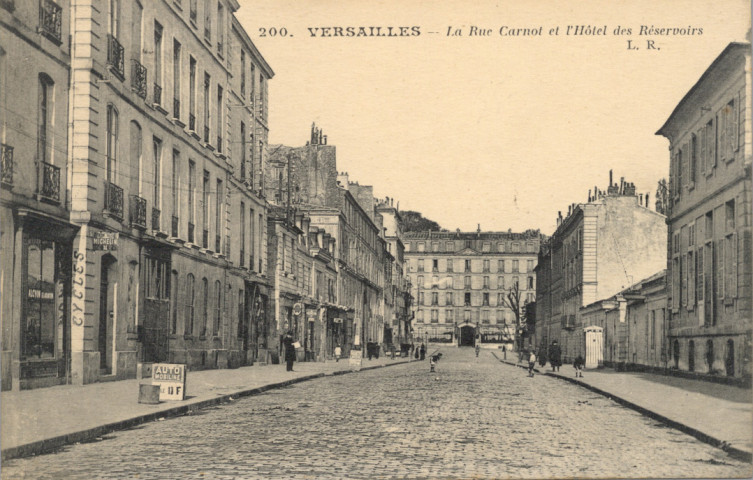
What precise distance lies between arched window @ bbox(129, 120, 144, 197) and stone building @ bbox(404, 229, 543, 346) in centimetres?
10834

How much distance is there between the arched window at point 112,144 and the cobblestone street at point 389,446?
7.03m

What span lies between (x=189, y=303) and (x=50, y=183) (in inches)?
419

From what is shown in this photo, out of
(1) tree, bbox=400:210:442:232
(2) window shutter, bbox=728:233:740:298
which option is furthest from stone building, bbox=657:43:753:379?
(1) tree, bbox=400:210:442:232

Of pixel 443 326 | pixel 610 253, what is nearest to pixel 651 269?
pixel 610 253

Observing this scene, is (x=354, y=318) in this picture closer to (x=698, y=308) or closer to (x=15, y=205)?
(x=698, y=308)

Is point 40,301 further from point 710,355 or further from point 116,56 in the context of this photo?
point 710,355

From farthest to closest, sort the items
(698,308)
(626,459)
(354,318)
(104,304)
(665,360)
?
(354,318) < (665,360) < (698,308) < (104,304) < (626,459)

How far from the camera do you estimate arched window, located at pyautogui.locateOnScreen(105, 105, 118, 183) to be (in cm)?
2081

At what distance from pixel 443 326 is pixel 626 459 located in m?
122

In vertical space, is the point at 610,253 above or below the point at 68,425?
above

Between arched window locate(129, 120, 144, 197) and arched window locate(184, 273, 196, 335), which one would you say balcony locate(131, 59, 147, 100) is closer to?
arched window locate(129, 120, 144, 197)

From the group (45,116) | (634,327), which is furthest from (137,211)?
(634,327)

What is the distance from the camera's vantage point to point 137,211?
22.7 meters

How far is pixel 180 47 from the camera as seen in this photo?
85.7ft
